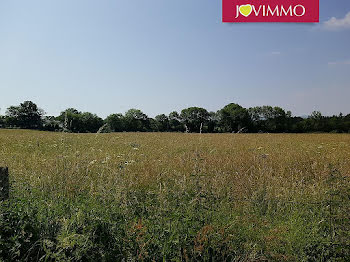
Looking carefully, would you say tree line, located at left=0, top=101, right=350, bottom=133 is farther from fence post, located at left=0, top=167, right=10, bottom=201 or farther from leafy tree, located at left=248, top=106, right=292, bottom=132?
fence post, located at left=0, top=167, right=10, bottom=201

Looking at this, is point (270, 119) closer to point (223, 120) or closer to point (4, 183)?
point (223, 120)

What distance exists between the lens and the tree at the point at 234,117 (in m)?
84.7

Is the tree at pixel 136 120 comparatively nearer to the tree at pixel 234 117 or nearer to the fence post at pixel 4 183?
the tree at pixel 234 117

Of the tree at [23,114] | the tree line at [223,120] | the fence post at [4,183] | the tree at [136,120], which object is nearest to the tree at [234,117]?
the tree line at [223,120]

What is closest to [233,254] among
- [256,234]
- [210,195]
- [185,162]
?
[256,234]

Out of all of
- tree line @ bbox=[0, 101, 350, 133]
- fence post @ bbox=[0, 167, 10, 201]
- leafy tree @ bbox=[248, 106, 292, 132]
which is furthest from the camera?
leafy tree @ bbox=[248, 106, 292, 132]

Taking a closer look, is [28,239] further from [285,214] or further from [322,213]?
[322,213]

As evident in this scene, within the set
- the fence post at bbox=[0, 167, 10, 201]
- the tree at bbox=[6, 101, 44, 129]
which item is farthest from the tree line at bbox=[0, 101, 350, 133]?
the fence post at bbox=[0, 167, 10, 201]

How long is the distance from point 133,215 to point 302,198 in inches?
124

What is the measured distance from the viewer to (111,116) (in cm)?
9212

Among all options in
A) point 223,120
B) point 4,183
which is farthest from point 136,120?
point 4,183

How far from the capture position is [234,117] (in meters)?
88.5

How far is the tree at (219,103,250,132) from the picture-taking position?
84738 millimetres

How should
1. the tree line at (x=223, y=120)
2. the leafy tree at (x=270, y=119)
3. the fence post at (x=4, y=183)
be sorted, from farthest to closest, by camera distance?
the leafy tree at (x=270, y=119) → the tree line at (x=223, y=120) → the fence post at (x=4, y=183)
